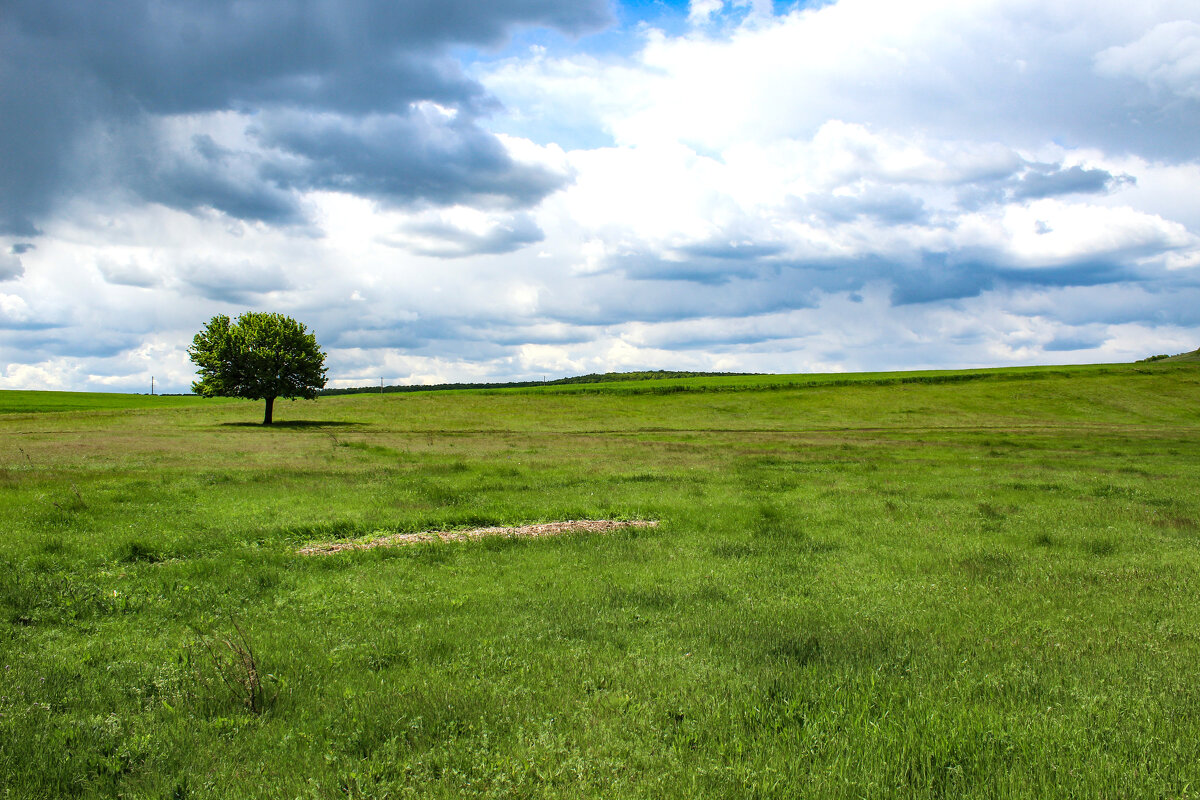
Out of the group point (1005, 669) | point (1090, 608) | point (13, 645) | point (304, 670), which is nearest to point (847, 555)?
point (1090, 608)

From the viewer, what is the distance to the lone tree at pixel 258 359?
72375 mm

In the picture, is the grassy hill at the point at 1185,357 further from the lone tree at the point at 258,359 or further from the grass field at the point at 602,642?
the lone tree at the point at 258,359

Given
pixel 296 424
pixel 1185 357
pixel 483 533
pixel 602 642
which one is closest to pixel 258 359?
pixel 296 424

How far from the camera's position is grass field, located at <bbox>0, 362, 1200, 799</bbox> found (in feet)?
19.9

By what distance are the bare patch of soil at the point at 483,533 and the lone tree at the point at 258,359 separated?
6342 centimetres

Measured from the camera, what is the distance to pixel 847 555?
14438mm

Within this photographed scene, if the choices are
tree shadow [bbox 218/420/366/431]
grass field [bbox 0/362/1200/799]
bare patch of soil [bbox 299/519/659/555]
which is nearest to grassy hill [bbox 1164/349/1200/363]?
grass field [bbox 0/362/1200/799]

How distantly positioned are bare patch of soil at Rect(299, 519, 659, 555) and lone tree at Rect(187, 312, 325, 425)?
63.4 metres

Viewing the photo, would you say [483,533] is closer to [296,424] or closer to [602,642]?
[602,642]

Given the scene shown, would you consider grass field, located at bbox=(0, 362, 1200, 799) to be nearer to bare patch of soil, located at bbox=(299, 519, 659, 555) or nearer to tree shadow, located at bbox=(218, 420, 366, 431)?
bare patch of soil, located at bbox=(299, 519, 659, 555)

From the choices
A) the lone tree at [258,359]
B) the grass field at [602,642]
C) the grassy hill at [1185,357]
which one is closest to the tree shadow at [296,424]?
the lone tree at [258,359]

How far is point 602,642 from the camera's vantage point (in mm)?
9102

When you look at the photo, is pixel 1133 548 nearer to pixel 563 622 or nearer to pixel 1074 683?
pixel 1074 683

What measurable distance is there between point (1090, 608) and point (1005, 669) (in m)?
4.02
